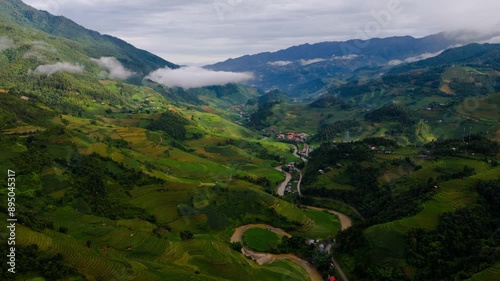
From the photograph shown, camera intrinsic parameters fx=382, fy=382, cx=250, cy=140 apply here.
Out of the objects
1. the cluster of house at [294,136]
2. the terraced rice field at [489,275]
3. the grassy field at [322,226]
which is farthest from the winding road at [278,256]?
the cluster of house at [294,136]

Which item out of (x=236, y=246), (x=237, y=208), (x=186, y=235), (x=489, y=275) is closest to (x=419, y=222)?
Answer: (x=489, y=275)

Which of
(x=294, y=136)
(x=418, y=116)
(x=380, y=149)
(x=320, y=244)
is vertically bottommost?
(x=320, y=244)

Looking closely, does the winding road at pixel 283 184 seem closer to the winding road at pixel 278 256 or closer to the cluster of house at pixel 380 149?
the winding road at pixel 278 256

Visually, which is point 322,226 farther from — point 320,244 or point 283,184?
point 283,184

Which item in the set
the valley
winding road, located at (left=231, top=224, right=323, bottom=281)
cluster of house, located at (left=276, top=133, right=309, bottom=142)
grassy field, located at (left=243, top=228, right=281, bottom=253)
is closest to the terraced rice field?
the valley

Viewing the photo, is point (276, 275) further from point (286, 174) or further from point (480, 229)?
point (286, 174)

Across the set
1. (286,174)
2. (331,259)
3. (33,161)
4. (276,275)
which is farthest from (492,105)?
(33,161)

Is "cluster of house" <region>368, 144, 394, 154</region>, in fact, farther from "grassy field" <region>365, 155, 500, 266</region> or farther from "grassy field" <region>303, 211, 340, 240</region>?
"grassy field" <region>365, 155, 500, 266</region>

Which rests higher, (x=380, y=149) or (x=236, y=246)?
(x=380, y=149)
